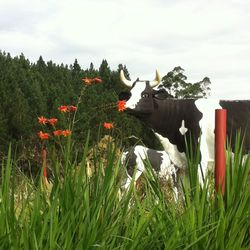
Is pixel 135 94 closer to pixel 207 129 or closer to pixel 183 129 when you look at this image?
pixel 183 129

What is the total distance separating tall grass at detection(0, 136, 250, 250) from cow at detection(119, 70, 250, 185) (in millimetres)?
5459

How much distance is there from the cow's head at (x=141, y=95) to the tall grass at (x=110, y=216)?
567 cm

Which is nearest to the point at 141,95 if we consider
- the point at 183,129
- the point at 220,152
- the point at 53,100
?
the point at 183,129

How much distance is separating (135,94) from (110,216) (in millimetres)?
6330

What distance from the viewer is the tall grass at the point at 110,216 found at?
9.84ft

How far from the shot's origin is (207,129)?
9.26m

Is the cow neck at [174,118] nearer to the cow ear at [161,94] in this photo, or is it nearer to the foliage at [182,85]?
the cow ear at [161,94]

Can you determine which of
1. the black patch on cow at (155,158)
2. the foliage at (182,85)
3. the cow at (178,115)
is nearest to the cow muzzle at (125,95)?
the cow at (178,115)

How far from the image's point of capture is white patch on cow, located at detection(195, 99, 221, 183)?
8984 millimetres

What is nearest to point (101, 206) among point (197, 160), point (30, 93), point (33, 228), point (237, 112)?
point (33, 228)

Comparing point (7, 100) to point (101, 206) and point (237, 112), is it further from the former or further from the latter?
point (101, 206)

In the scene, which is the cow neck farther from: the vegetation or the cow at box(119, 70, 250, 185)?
the vegetation

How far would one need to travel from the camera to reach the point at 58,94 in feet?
85.5

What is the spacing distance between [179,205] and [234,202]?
412mm
